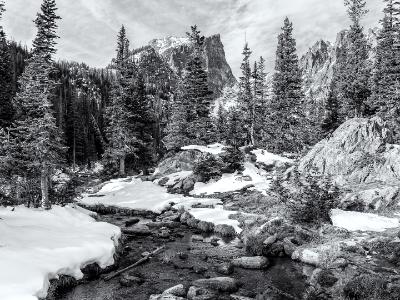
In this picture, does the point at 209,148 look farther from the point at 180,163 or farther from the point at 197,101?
the point at 197,101

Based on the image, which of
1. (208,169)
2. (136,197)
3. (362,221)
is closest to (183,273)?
(362,221)

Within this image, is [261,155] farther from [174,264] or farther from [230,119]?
[174,264]

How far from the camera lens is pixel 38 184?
21.5 meters

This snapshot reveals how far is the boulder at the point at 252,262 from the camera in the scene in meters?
14.4

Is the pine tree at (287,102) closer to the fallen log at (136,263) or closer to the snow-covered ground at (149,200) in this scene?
the snow-covered ground at (149,200)

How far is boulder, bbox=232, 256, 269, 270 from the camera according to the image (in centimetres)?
1441

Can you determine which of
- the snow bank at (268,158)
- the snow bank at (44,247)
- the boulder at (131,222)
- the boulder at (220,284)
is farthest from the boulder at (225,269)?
the snow bank at (268,158)

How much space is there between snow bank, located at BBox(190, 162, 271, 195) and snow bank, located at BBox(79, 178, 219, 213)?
2610 mm

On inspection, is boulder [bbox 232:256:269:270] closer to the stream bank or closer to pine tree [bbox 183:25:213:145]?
the stream bank

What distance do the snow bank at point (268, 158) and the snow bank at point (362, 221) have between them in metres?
19.4

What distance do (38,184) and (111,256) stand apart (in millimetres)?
9801

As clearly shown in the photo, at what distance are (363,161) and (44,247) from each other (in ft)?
70.3

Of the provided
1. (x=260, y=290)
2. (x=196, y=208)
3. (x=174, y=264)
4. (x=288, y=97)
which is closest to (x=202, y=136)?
(x=288, y=97)

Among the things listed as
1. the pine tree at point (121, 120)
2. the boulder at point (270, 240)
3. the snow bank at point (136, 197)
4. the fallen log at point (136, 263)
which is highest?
the pine tree at point (121, 120)
